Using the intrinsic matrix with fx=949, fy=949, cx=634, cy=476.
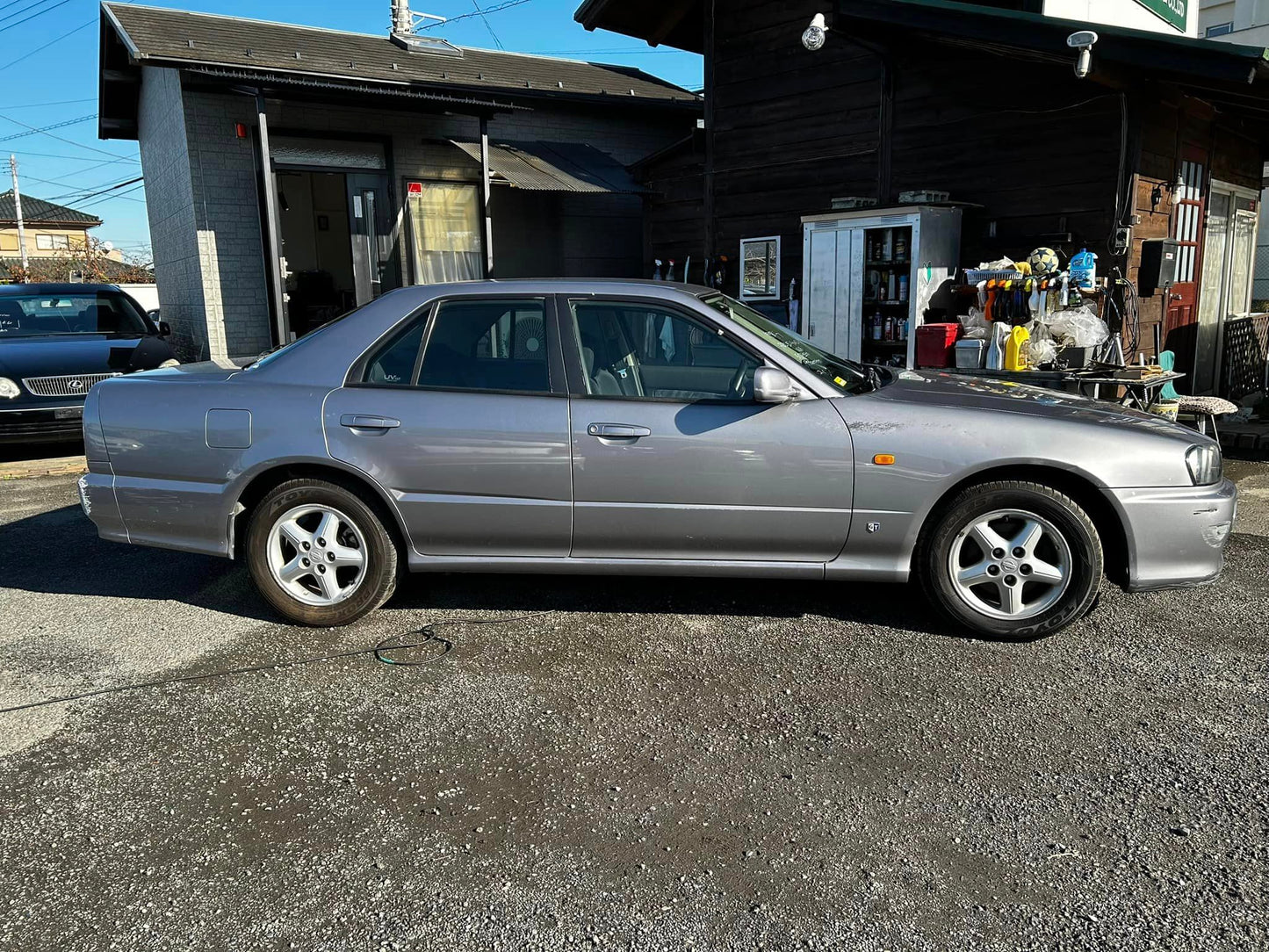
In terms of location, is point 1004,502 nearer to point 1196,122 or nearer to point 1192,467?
point 1192,467

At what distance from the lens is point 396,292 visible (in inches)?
173

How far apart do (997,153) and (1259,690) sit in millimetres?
6507

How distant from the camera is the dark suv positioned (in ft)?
26.8

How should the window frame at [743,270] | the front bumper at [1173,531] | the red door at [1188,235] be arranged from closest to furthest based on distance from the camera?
the front bumper at [1173,531], the red door at [1188,235], the window frame at [743,270]

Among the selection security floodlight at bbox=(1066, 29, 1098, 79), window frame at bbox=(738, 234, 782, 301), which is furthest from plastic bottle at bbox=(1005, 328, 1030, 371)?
window frame at bbox=(738, 234, 782, 301)

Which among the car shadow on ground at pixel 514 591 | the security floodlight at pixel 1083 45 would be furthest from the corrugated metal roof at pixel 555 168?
the car shadow on ground at pixel 514 591

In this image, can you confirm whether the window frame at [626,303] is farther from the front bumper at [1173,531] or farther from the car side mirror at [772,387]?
the front bumper at [1173,531]

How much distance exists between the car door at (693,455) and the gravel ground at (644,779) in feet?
1.48

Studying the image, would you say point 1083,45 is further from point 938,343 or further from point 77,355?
point 77,355

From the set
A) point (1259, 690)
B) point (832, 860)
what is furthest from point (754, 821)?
point (1259, 690)

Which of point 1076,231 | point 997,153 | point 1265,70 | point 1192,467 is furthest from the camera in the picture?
point 997,153

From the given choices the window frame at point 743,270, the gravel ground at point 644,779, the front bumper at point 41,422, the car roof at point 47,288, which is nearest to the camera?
the gravel ground at point 644,779

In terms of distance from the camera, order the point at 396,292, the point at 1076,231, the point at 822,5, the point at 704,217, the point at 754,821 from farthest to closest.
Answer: the point at 704,217 → the point at 822,5 → the point at 1076,231 → the point at 396,292 → the point at 754,821

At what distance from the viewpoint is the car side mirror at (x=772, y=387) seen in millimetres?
3875
